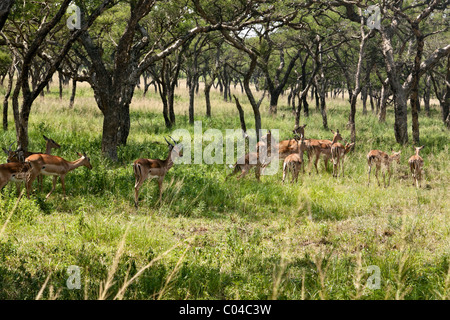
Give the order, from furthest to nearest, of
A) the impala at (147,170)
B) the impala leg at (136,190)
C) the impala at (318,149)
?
the impala at (318,149)
the impala at (147,170)
the impala leg at (136,190)

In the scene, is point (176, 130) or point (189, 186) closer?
point (189, 186)

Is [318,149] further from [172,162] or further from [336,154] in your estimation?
[172,162]

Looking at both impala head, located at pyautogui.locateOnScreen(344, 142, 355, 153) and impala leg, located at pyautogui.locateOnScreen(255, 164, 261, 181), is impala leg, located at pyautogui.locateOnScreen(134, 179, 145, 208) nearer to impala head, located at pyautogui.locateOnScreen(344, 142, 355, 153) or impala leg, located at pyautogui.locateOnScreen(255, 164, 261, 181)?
impala leg, located at pyautogui.locateOnScreen(255, 164, 261, 181)

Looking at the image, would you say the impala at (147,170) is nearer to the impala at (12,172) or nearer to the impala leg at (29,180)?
the impala leg at (29,180)

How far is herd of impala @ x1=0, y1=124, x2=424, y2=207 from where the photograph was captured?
22.7ft

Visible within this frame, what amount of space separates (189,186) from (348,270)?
4.37 metres

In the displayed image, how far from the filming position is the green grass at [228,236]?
4.04 meters

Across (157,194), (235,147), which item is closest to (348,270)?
(157,194)

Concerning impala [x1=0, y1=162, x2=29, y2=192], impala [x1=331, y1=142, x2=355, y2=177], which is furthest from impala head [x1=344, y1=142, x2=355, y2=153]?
impala [x1=0, y1=162, x2=29, y2=192]

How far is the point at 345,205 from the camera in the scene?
24.9ft

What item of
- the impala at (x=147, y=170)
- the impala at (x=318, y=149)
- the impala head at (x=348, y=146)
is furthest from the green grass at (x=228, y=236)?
the impala head at (x=348, y=146)

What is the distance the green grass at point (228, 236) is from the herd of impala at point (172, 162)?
32cm

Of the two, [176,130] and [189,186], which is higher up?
[176,130]

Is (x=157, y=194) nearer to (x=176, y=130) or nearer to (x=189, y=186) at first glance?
(x=189, y=186)
